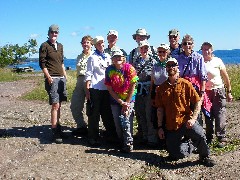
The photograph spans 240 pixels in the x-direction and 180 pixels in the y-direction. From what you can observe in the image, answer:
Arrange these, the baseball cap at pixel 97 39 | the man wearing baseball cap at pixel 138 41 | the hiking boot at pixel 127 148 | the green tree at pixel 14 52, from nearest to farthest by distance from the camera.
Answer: the hiking boot at pixel 127 148 → the man wearing baseball cap at pixel 138 41 → the baseball cap at pixel 97 39 → the green tree at pixel 14 52

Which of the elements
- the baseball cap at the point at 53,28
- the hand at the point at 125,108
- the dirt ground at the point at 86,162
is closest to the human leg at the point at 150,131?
the dirt ground at the point at 86,162

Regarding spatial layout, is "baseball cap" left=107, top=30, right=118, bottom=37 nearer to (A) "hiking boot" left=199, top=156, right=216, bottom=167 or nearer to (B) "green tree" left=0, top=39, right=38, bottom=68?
(A) "hiking boot" left=199, top=156, right=216, bottom=167

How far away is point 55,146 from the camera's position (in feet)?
23.7

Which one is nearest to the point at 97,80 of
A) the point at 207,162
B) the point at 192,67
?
the point at 192,67

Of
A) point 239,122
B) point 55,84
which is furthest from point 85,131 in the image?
point 239,122

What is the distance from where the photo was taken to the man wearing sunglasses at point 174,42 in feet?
21.9

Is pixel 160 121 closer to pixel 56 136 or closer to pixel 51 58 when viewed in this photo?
pixel 56 136

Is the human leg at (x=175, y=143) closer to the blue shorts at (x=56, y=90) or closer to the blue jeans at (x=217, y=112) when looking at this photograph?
the blue jeans at (x=217, y=112)

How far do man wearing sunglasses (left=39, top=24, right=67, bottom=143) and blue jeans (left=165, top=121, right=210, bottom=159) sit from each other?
89.8 inches

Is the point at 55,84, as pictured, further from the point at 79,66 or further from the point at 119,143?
the point at 119,143

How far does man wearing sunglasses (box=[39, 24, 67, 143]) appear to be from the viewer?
24.0 feet

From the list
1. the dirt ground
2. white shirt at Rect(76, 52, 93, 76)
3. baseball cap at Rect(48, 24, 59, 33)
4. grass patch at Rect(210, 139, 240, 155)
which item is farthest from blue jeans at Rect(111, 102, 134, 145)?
baseball cap at Rect(48, 24, 59, 33)

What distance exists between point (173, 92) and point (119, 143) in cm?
175

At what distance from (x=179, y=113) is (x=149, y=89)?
1019mm
